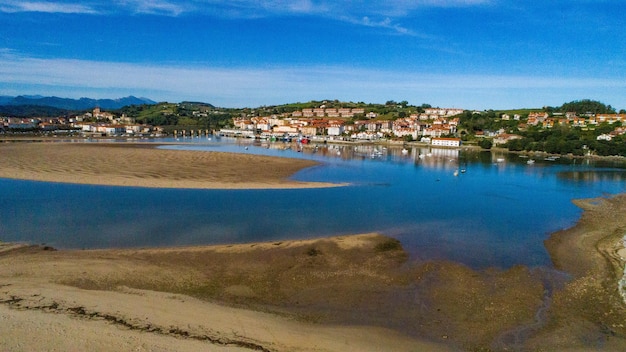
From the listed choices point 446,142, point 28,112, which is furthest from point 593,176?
point 28,112

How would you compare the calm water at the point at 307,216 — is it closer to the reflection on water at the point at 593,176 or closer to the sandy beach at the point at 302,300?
the sandy beach at the point at 302,300

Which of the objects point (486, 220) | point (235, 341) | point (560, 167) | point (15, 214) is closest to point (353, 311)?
point (235, 341)

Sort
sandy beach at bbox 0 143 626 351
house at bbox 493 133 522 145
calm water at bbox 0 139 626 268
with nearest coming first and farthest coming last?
sandy beach at bbox 0 143 626 351, calm water at bbox 0 139 626 268, house at bbox 493 133 522 145

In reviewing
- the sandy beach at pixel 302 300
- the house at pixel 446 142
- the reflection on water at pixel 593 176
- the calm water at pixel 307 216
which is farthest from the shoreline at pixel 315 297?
the house at pixel 446 142

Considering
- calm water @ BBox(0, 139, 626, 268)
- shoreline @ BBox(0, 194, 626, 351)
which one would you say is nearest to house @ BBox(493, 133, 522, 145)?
calm water @ BBox(0, 139, 626, 268)

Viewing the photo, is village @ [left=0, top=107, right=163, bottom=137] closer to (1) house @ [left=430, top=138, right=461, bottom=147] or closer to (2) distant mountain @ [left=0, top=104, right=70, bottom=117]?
(2) distant mountain @ [left=0, top=104, right=70, bottom=117]

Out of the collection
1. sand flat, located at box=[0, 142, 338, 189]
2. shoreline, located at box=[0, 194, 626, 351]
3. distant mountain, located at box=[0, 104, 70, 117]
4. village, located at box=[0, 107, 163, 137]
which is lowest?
shoreline, located at box=[0, 194, 626, 351]
